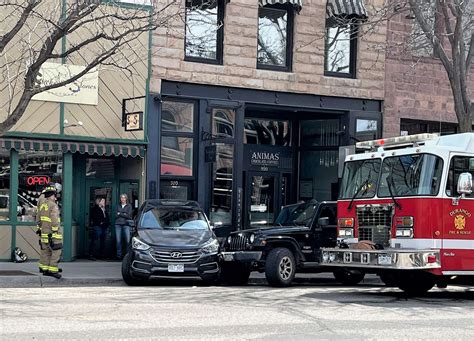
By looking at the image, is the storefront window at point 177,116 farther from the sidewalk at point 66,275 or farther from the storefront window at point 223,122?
the sidewalk at point 66,275

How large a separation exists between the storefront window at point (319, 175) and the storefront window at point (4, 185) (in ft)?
30.1

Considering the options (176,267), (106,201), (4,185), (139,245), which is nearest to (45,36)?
(4,185)

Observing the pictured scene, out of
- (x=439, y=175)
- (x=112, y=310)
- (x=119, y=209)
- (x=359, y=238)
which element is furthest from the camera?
(x=119, y=209)

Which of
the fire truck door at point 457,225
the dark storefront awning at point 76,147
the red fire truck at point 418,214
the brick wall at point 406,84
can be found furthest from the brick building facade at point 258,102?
the fire truck door at point 457,225

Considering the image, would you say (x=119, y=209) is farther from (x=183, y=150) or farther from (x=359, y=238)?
(x=359, y=238)

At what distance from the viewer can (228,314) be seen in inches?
443

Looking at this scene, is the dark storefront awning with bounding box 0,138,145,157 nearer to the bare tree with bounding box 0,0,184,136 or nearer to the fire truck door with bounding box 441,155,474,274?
the bare tree with bounding box 0,0,184,136

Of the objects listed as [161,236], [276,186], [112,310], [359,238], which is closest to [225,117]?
[276,186]

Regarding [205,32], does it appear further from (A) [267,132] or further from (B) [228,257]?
(B) [228,257]

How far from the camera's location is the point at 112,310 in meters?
11.5

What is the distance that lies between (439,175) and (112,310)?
593 cm

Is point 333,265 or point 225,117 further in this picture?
point 225,117

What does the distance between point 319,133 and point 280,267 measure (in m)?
9.17

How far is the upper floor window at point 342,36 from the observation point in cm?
2295
